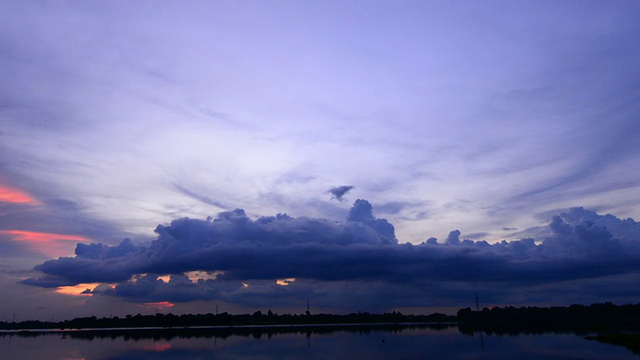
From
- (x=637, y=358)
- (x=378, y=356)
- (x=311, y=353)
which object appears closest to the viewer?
(x=637, y=358)

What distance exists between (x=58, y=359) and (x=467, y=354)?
95373mm

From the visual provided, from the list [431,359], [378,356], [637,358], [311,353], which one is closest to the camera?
[637,358]

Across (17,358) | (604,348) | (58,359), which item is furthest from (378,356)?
(17,358)

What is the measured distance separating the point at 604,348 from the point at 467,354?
38.6m

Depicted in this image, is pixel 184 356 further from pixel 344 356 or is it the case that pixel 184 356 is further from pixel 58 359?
pixel 344 356

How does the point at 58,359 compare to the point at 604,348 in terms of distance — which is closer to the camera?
the point at 58,359

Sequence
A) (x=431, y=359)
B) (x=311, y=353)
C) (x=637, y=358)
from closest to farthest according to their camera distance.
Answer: (x=637, y=358) → (x=431, y=359) → (x=311, y=353)

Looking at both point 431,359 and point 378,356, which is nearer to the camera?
point 431,359

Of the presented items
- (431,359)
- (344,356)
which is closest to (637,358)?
(431,359)

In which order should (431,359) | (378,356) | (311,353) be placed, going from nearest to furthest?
(431,359), (378,356), (311,353)

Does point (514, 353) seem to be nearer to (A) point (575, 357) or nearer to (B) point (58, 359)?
(A) point (575, 357)

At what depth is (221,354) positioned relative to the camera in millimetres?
109125

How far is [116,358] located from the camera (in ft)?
338

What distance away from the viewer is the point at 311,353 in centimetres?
11212
